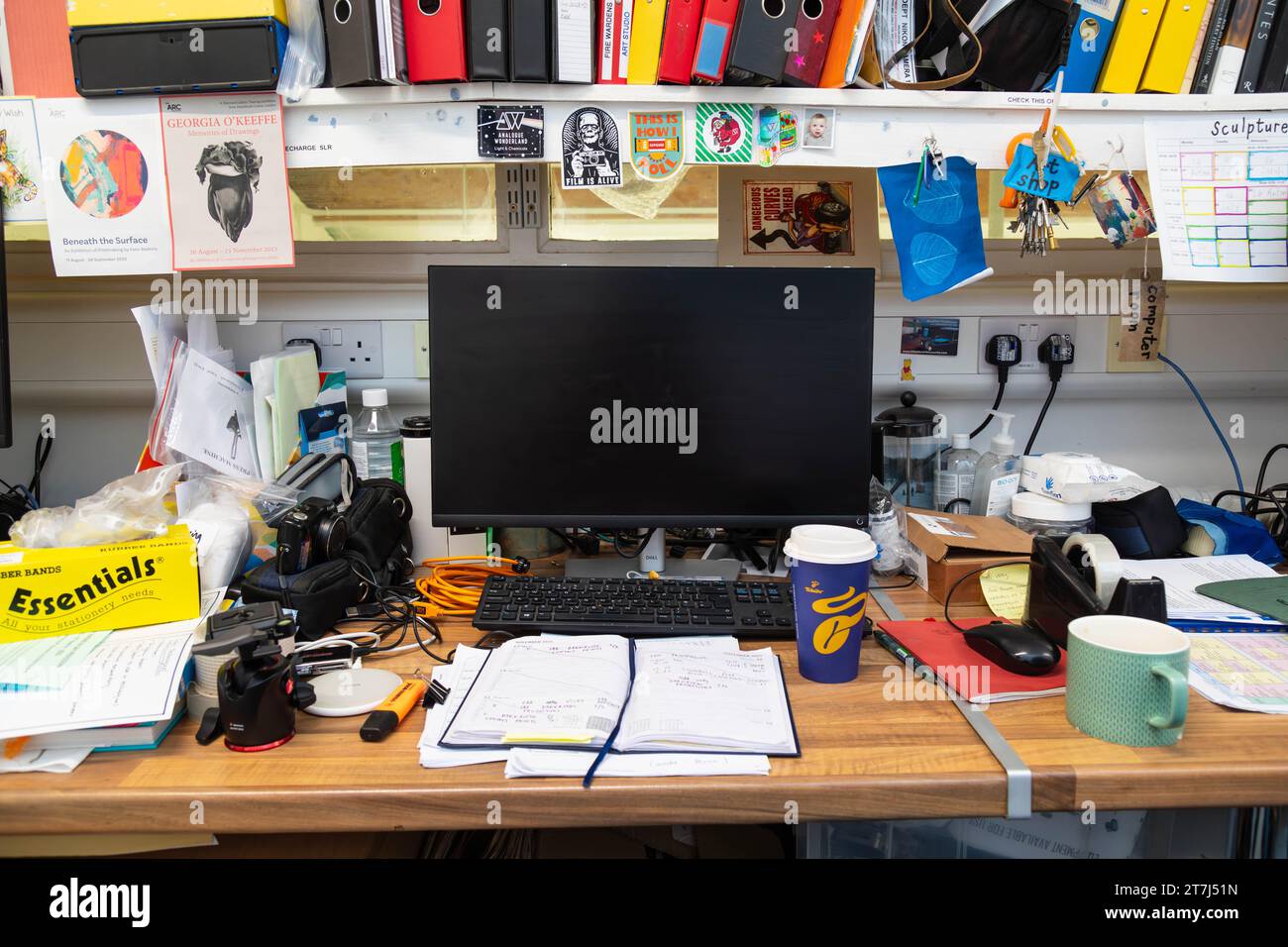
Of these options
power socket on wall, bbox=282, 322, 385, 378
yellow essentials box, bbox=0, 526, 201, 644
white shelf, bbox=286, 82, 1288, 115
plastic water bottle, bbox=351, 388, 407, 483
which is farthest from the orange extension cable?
white shelf, bbox=286, 82, 1288, 115

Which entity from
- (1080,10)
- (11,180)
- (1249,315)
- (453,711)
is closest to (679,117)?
(1080,10)

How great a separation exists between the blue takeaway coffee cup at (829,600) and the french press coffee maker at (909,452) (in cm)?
46

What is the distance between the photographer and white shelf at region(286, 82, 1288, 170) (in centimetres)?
106

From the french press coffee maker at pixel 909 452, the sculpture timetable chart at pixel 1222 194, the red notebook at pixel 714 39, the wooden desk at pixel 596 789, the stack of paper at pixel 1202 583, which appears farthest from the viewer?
A: the french press coffee maker at pixel 909 452

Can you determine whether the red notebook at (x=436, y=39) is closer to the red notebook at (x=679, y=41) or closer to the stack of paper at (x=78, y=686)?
the red notebook at (x=679, y=41)

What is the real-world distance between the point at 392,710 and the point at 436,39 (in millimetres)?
796

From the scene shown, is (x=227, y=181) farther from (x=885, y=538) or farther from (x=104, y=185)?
(x=885, y=538)

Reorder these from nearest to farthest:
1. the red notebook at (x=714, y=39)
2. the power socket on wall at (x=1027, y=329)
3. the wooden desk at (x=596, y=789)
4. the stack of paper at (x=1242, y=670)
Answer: the wooden desk at (x=596, y=789) → the stack of paper at (x=1242, y=670) → the red notebook at (x=714, y=39) → the power socket on wall at (x=1027, y=329)

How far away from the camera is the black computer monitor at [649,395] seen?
1.07 m

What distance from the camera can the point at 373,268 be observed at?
1.33m

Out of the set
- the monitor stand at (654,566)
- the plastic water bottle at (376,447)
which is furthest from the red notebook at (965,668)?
the plastic water bottle at (376,447)

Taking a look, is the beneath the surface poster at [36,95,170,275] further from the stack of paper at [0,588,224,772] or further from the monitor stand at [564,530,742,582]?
the monitor stand at [564,530,742,582]

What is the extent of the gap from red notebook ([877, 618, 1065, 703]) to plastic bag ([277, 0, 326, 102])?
100cm
